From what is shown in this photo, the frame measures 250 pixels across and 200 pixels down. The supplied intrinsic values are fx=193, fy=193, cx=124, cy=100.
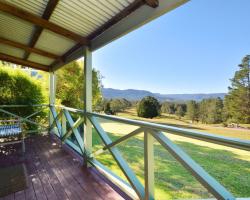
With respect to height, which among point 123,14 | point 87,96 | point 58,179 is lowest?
point 58,179

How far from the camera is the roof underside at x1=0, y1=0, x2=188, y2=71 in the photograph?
2182 millimetres

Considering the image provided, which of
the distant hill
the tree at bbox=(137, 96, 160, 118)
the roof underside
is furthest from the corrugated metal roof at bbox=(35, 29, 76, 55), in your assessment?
the distant hill

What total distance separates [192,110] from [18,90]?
20.4 metres

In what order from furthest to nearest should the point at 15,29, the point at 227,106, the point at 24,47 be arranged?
1. the point at 227,106
2. the point at 24,47
3. the point at 15,29

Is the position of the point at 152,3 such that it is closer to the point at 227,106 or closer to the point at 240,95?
the point at 240,95

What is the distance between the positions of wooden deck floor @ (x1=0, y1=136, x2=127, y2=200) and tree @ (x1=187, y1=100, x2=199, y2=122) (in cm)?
2053

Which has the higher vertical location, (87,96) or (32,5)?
(32,5)

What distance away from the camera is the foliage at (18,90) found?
5.98 metres

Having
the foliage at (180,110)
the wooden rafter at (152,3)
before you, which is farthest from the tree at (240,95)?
the wooden rafter at (152,3)

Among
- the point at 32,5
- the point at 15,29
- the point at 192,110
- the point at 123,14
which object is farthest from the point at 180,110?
the point at 32,5

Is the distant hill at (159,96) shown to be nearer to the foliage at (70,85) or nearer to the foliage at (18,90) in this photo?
the foliage at (70,85)

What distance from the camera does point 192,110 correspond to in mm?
22969

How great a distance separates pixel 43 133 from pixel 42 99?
4.22ft

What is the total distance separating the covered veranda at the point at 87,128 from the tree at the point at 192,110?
20363mm
